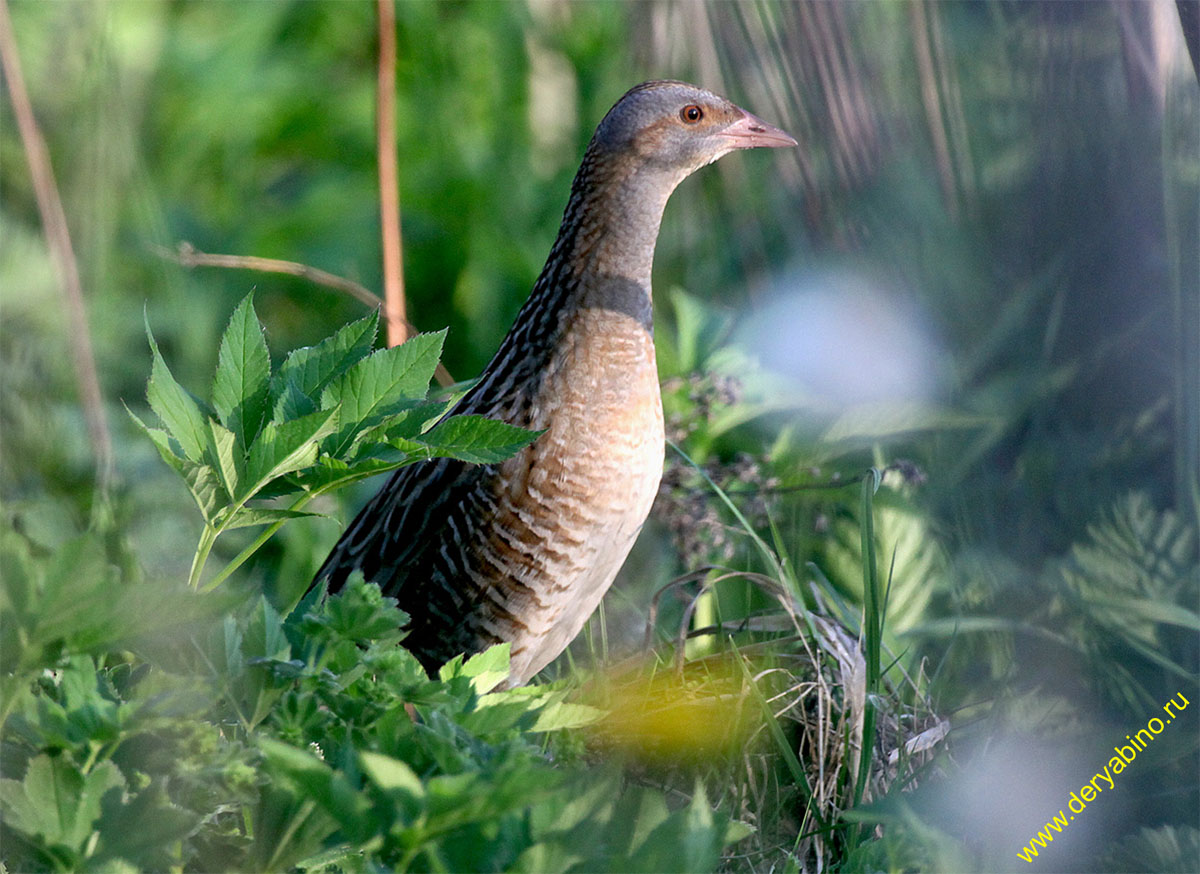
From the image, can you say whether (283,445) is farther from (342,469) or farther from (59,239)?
(59,239)

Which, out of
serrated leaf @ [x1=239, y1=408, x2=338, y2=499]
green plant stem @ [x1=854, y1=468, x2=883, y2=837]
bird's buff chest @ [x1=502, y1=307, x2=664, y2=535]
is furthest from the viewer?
bird's buff chest @ [x1=502, y1=307, x2=664, y2=535]

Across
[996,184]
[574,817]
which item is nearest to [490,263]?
[996,184]

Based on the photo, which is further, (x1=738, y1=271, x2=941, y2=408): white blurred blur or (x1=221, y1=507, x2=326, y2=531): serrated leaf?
(x1=738, y1=271, x2=941, y2=408): white blurred blur

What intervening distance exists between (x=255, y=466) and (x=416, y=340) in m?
0.17

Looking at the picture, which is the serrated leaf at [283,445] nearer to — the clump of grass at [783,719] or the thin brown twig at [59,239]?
the clump of grass at [783,719]

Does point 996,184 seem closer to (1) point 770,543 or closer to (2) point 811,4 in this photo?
(2) point 811,4

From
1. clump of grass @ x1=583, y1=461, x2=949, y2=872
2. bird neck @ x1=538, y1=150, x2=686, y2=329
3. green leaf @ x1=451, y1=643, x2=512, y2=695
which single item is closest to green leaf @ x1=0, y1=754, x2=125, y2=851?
green leaf @ x1=451, y1=643, x2=512, y2=695

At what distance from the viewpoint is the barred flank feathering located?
1.68 meters

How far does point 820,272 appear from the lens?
83.1 inches

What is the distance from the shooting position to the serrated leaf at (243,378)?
1.06m

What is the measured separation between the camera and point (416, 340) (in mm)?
1070

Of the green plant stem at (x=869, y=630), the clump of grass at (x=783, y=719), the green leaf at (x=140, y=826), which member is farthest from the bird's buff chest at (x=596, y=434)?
the green leaf at (x=140, y=826)

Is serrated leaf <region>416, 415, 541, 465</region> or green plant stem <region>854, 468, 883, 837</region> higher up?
serrated leaf <region>416, 415, 541, 465</region>

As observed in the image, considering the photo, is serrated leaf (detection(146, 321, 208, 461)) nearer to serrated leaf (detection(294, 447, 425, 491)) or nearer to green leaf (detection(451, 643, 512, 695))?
serrated leaf (detection(294, 447, 425, 491))
